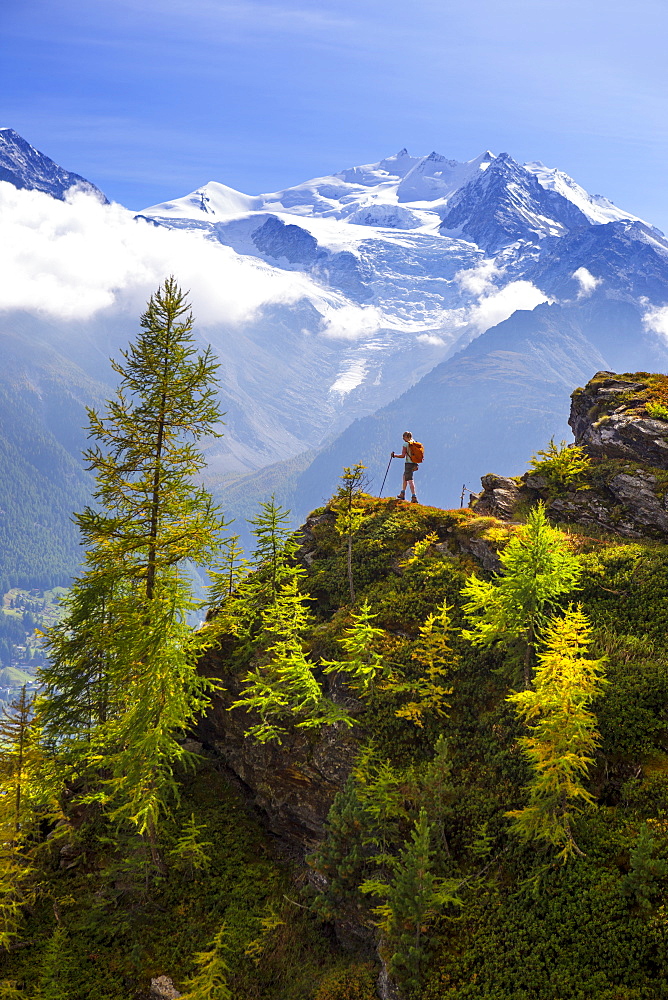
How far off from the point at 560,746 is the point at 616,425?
18.6 m

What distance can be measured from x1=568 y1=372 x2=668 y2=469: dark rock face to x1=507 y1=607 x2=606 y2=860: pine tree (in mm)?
14295

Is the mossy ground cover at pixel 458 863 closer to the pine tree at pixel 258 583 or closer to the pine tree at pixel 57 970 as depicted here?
the pine tree at pixel 57 970

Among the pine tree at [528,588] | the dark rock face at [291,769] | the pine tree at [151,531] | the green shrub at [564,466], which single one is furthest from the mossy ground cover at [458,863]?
the green shrub at [564,466]

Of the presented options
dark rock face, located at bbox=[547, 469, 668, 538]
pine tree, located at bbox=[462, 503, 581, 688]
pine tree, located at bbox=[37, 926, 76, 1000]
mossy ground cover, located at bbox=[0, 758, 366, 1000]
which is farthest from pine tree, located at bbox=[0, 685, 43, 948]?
dark rock face, located at bbox=[547, 469, 668, 538]

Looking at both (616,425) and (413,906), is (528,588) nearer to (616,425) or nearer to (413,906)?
(413,906)

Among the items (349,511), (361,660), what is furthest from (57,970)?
(349,511)

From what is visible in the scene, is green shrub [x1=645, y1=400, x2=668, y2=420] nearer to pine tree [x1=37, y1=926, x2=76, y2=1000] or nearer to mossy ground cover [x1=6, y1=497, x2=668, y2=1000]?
mossy ground cover [x1=6, y1=497, x2=668, y2=1000]

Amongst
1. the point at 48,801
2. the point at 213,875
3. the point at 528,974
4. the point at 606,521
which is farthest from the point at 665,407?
the point at 48,801

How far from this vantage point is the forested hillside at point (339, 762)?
43.2ft

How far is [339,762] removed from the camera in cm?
1889

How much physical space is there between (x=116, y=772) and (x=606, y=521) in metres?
20.1

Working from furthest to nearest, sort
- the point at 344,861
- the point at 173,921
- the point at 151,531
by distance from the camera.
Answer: the point at 173,921 < the point at 151,531 < the point at 344,861

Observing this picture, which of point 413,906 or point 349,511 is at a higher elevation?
→ point 349,511

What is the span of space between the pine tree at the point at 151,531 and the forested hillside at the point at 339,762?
0.09 metres
